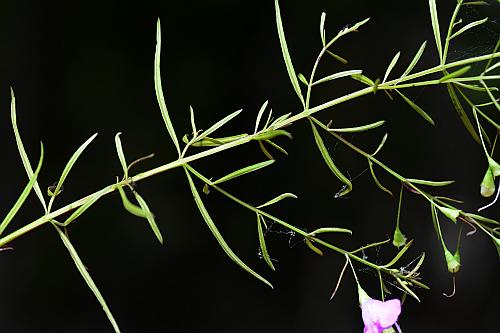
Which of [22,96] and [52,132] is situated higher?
[22,96]

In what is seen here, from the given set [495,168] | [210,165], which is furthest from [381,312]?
[210,165]

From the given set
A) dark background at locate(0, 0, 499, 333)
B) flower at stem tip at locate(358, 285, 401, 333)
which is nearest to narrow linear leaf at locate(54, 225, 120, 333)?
flower at stem tip at locate(358, 285, 401, 333)

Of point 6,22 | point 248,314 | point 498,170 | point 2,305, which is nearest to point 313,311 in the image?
point 248,314

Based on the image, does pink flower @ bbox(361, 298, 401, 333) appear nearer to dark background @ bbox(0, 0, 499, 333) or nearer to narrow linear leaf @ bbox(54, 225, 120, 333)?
narrow linear leaf @ bbox(54, 225, 120, 333)

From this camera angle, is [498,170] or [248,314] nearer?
[498,170]

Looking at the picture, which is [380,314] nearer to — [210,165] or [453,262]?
[453,262]

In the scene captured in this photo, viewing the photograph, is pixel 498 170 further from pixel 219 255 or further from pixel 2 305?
pixel 2 305

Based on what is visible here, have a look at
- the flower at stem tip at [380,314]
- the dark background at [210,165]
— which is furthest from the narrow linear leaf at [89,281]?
the dark background at [210,165]
